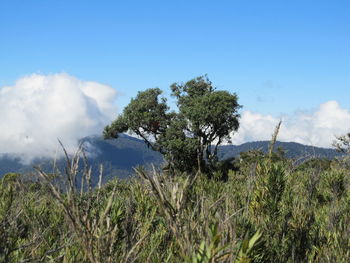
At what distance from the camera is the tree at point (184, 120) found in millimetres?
45781

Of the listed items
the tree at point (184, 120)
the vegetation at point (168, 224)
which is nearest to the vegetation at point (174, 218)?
the vegetation at point (168, 224)

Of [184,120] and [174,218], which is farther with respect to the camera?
[184,120]

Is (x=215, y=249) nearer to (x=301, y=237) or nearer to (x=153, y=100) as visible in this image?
(x=301, y=237)

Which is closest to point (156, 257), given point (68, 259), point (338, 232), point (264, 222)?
point (68, 259)

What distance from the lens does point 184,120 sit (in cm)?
4775

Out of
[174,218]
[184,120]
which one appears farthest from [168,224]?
[184,120]

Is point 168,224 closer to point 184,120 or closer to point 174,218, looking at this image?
point 174,218

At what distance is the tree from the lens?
A: 45.8m

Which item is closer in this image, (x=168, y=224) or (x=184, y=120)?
(x=168, y=224)

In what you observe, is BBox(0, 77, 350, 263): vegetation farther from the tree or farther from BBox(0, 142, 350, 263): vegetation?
the tree

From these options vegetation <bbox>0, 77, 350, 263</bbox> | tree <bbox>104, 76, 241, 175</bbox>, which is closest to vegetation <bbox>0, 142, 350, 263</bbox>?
vegetation <bbox>0, 77, 350, 263</bbox>

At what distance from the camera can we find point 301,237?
15.8 ft

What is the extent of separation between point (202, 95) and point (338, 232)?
46185mm

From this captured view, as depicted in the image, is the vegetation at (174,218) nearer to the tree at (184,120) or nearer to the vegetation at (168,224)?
the vegetation at (168,224)
